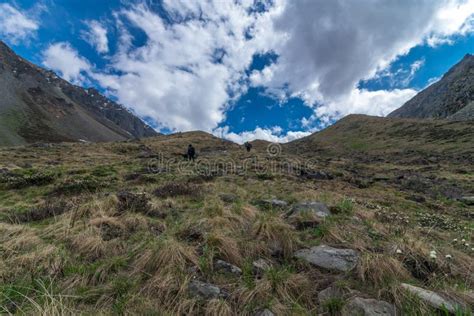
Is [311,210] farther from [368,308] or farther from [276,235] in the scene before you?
[368,308]

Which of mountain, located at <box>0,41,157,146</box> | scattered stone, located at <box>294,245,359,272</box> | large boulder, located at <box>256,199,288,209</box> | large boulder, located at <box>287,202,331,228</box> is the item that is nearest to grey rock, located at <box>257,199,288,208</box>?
large boulder, located at <box>256,199,288,209</box>

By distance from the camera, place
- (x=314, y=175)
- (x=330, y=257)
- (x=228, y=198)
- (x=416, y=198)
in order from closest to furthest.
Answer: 1. (x=330, y=257)
2. (x=228, y=198)
3. (x=416, y=198)
4. (x=314, y=175)

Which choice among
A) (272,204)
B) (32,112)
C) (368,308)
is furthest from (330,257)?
(32,112)

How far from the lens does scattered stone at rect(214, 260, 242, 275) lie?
4.03 m

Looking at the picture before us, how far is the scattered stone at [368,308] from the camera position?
302 cm

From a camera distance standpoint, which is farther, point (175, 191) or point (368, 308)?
point (175, 191)

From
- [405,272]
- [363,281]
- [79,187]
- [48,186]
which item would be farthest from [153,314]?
[48,186]

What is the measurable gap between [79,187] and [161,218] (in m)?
5.96

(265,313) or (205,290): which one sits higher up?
(205,290)

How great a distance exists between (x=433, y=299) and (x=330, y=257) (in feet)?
4.89

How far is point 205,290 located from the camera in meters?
3.49

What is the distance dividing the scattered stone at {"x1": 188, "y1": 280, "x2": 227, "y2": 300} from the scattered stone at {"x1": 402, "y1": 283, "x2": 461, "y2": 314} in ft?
8.35

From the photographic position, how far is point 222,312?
3.10 meters

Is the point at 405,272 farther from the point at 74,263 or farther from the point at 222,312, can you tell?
the point at 74,263
